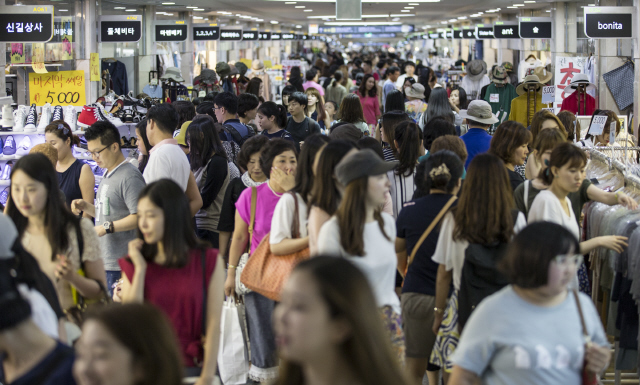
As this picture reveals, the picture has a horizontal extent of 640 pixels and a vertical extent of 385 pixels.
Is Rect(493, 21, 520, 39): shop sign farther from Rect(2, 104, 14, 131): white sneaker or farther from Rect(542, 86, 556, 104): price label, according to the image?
Rect(2, 104, 14, 131): white sneaker

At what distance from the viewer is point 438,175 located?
12.8 ft

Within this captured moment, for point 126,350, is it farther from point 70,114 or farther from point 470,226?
point 70,114

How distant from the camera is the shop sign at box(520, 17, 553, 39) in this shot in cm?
1666

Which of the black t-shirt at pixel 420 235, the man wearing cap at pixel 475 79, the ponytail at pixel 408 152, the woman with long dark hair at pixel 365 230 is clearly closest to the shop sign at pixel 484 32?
the man wearing cap at pixel 475 79

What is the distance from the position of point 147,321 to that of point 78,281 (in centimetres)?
148

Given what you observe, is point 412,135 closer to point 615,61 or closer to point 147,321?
point 147,321

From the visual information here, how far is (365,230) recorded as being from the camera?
3.14m

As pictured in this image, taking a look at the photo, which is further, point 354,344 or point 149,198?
point 149,198

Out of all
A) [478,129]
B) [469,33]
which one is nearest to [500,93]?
[478,129]

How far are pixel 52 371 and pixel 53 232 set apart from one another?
1.22 meters

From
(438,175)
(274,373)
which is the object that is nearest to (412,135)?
(438,175)

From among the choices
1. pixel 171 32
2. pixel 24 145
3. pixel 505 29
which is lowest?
pixel 24 145

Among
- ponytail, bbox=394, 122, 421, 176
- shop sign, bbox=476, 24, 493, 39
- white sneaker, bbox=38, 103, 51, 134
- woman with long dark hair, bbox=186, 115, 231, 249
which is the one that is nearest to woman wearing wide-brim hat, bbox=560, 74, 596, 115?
ponytail, bbox=394, 122, 421, 176

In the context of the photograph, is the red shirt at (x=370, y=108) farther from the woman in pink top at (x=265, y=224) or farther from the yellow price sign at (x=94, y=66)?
the woman in pink top at (x=265, y=224)
